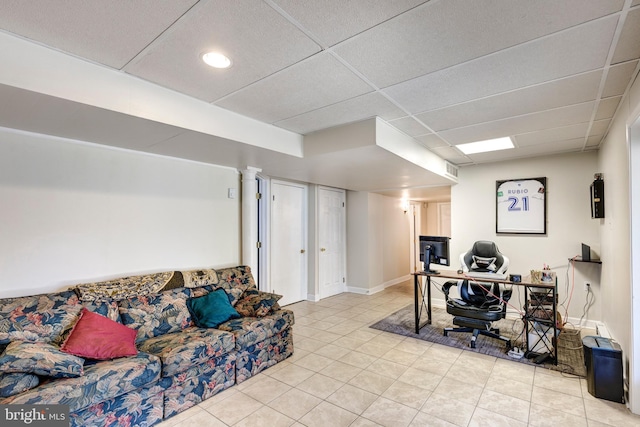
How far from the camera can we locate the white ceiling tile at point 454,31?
57.7 inches

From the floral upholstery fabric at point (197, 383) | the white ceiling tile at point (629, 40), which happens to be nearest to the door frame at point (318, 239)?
the floral upholstery fabric at point (197, 383)

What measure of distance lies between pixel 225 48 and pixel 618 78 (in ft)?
8.66

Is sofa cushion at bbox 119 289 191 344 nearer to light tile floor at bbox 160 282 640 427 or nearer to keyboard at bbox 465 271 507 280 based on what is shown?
light tile floor at bbox 160 282 640 427

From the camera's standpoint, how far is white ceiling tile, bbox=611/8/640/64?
5.02 ft

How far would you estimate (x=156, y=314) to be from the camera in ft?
9.32

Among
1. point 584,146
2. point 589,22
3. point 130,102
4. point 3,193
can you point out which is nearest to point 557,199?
point 584,146

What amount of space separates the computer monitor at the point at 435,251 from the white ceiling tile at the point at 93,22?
3666 millimetres

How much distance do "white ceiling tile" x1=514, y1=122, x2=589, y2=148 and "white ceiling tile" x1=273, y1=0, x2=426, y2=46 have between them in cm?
273

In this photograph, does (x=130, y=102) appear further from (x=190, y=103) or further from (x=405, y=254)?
(x=405, y=254)

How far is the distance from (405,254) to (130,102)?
7.00 meters

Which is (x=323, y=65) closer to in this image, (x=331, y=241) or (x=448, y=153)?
(x=448, y=153)

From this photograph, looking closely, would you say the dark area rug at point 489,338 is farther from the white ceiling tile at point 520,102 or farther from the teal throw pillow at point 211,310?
the white ceiling tile at point 520,102

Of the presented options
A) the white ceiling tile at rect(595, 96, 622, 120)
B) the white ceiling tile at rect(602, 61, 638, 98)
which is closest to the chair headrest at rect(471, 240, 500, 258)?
the white ceiling tile at rect(595, 96, 622, 120)

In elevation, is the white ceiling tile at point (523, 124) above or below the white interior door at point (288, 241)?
above
